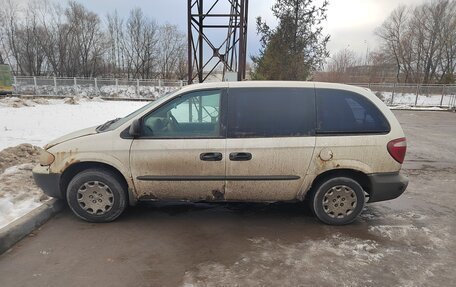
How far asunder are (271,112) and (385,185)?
1706 mm

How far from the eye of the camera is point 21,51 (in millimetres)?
46375

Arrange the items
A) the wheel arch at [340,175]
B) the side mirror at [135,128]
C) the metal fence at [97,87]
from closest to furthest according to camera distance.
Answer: the side mirror at [135,128] < the wheel arch at [340,175] < the metal fence at [97,87]

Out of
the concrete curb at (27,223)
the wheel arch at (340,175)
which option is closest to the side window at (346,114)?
the wheel arch at (340,175)

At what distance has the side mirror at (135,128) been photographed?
12.6 feet

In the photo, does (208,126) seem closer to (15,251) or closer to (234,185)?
(234,185)

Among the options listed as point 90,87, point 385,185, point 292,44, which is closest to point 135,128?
point 385,185

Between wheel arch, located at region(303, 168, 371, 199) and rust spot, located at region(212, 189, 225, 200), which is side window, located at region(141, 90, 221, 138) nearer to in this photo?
rust spot, located at region(212, 189, 225, 200)

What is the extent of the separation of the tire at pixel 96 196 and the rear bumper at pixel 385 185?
3.13 metres

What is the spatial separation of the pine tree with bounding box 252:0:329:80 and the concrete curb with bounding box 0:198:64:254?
15.8 meters

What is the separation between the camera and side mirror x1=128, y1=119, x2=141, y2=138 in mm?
3850

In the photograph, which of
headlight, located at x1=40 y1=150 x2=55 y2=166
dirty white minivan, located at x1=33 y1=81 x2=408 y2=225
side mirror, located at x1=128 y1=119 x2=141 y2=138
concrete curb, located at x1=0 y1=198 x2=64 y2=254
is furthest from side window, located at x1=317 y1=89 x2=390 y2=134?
concrete curb, located at x1=0 y1=198 x2=64 y2=254

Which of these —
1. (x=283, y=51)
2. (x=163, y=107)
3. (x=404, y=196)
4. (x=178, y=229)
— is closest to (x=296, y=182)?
(x=178, y=229)

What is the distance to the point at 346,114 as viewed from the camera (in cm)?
402

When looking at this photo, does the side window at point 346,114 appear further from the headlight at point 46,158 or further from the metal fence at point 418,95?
the metal fence at point 418,95
